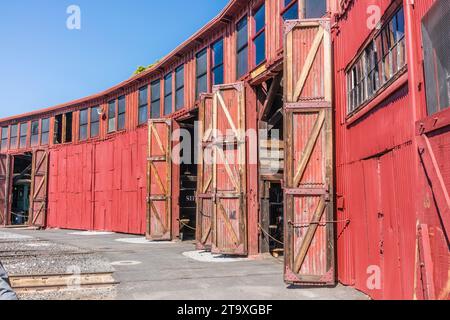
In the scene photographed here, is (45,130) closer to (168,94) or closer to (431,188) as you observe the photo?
(168,94)

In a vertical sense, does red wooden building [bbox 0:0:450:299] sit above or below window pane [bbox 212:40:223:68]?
below

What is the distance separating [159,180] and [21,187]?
78.2ft

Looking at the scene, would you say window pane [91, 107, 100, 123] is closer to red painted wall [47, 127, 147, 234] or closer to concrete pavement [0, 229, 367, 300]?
red painted wall [47, 127, 147, 234]

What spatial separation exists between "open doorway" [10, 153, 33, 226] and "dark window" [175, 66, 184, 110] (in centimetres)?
1861

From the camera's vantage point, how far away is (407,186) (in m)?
6.29

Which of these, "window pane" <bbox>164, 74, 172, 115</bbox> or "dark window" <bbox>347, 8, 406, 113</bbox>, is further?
"window pane" <bbox>164, 74, 172, 115</bbox>

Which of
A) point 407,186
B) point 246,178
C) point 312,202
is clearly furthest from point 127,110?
point 407,186

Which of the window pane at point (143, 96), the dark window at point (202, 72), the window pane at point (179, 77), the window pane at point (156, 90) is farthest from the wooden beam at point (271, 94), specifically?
the window pane at point (143, 96)

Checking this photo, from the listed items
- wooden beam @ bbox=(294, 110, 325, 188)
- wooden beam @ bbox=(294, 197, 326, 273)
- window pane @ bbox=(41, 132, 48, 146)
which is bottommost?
wooden beam @ bbox=(294, 197, 326, 273)

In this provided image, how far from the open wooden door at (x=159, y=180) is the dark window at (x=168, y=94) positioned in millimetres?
1571

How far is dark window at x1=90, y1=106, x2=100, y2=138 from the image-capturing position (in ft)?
95.2

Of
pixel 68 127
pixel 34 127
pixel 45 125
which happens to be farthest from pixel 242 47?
pixel 34 127

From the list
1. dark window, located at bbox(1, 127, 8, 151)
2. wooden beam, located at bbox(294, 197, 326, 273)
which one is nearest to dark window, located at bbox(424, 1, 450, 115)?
wooden beam, located at bbox(294, 197, 326, 273)
